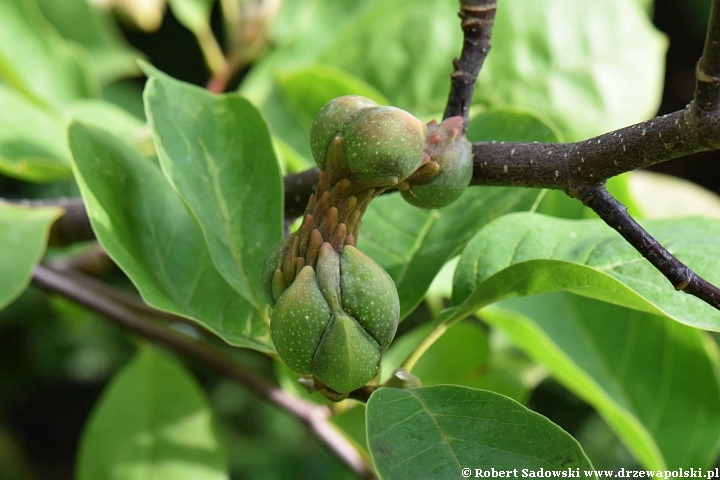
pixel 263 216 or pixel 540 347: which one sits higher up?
pixel 263 216

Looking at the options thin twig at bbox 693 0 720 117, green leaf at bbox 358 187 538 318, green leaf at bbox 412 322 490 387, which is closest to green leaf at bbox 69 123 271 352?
green leaf at bbox 358 187 538 318

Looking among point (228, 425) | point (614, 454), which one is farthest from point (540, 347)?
point (228, 425)

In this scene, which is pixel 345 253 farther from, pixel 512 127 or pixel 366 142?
pixel 512 127

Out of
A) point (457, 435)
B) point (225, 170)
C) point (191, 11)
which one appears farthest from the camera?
point (191, 11)

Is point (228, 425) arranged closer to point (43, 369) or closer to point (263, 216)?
point (43, 369)

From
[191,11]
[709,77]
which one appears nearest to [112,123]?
[191,11]
